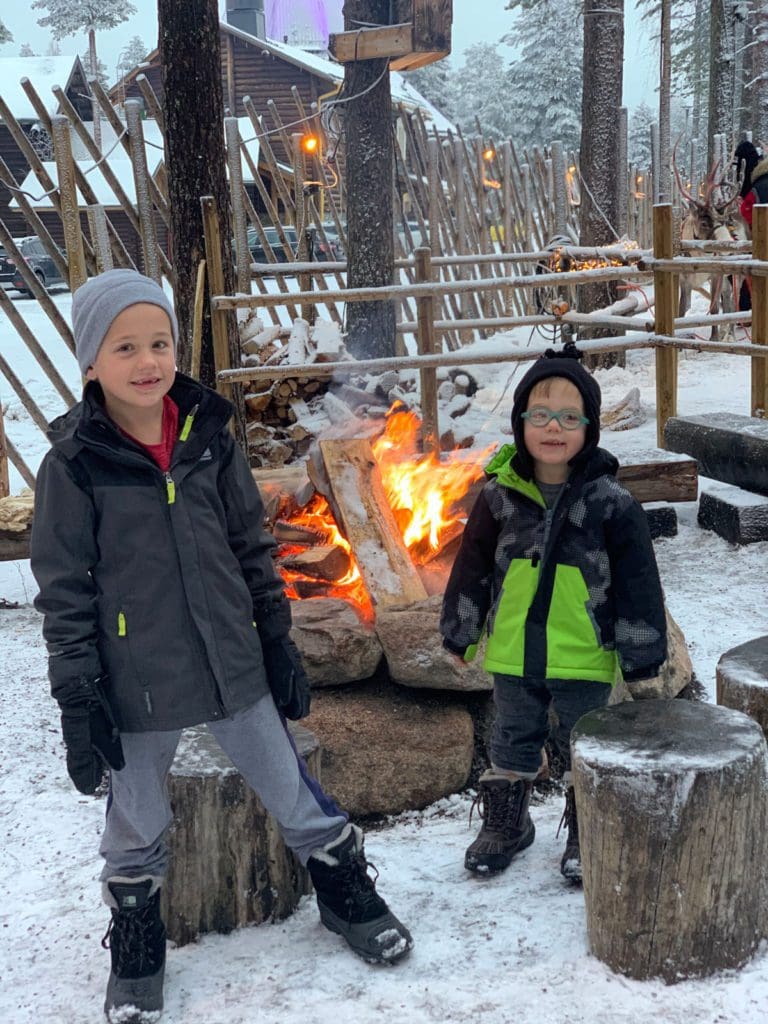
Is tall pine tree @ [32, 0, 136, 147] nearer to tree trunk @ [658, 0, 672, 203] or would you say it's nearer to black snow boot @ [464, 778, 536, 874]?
tree trunk @ [658, 0, 672, 203]

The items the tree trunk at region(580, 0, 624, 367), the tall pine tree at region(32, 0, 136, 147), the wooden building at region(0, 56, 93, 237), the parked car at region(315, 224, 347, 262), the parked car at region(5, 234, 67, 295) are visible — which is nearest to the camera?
the parked car at region(315, 224, 347, 262)

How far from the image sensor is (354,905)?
104 inches

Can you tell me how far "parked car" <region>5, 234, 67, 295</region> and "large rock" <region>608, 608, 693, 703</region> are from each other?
1722 cm

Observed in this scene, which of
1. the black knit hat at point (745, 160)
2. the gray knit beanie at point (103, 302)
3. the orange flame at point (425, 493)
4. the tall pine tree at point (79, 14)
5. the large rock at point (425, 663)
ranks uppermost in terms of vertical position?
the tall pine tree at point (79, 14)

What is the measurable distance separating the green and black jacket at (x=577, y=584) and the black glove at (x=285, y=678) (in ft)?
1.99

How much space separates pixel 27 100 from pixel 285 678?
28605mm

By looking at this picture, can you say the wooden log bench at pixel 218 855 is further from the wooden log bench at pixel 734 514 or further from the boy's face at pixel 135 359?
the wooden log bench at pixel 734 514

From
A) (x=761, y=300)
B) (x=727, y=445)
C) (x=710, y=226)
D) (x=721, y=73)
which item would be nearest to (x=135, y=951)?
(x=727, y=445)

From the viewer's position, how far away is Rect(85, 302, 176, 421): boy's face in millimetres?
2385

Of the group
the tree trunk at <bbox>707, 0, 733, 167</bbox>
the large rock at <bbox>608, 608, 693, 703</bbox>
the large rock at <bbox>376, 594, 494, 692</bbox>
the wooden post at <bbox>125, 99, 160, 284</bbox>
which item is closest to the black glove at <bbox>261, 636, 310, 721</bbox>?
the large rock at <bbox>376, 594, 494, 692</bbox>

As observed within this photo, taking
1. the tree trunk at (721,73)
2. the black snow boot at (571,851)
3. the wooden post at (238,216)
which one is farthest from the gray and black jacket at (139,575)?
the tree trunk at (721,73)

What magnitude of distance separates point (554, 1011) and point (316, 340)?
5964mm

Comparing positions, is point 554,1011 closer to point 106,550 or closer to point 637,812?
point 637,812

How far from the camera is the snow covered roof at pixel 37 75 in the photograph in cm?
2767
